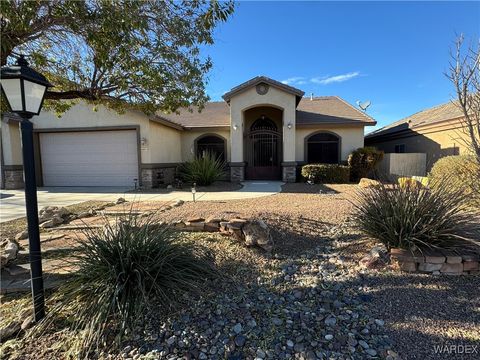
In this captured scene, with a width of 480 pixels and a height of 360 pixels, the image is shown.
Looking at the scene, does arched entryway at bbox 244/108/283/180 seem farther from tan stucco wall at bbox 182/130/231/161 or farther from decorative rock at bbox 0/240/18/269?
decorative rock at bbox 0/240/18/269

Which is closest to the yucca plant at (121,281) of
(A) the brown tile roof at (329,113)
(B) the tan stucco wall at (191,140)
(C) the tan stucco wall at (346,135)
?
(B) the tan stucco wall at (191,140)

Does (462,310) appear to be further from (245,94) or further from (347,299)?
(245,94)

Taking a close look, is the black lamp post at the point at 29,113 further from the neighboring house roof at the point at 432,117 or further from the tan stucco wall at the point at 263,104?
the neighboring house roof at the point at 432,117

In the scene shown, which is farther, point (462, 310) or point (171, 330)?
point (462, 310)

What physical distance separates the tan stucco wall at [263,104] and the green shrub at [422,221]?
997 centimetres

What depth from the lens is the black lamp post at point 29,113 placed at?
2523mm

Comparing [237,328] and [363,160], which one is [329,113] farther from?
[237,328]

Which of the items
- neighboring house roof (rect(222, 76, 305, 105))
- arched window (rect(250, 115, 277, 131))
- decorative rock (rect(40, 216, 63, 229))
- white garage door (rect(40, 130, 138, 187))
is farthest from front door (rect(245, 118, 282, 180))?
decorative rock (rect(40, 216, 63, 229))

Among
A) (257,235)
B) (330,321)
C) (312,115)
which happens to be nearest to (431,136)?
(312,115)

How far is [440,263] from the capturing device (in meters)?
3.39

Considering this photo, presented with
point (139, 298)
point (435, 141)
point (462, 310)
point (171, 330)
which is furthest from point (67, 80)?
point (435, 141)

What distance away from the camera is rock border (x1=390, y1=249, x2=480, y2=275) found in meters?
3.38

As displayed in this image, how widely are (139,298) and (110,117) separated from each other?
11.9 metres

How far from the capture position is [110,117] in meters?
12.5
